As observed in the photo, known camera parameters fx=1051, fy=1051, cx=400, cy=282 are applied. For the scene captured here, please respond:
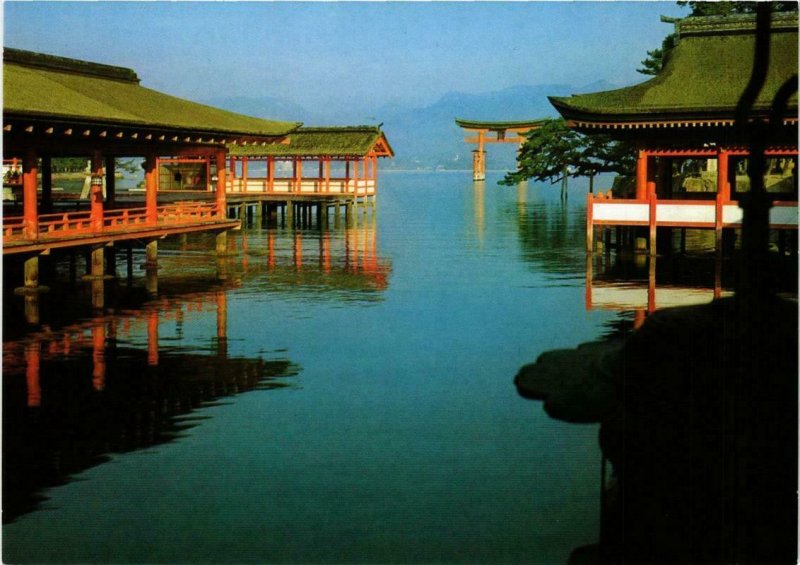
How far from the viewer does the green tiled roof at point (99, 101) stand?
23.3 metres

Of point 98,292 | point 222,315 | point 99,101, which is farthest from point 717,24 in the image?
point 98,292

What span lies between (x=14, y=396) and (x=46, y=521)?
484 cm

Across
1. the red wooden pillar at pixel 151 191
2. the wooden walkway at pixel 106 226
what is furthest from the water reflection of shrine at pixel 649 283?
the red wooden pillar at pixel 151 191

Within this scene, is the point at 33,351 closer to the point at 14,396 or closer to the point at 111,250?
the point at 14,396

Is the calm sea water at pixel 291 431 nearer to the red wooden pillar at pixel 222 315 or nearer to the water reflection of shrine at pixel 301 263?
the red wooden pillar at pixel 222 315

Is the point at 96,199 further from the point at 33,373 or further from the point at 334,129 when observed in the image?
the point at 334,129

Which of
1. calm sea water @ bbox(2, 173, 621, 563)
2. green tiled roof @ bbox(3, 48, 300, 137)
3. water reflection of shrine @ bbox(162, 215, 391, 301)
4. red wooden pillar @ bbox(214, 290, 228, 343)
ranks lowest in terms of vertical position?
calm sea water @ bbox(2, 173, 621, 563)

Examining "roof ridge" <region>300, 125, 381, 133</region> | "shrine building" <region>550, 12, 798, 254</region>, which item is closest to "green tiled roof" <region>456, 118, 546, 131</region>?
"roof ridge" <region>300, 125, 381, 133</region>

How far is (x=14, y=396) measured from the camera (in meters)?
13.8

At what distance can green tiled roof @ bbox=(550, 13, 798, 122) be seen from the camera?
2852 centimetres

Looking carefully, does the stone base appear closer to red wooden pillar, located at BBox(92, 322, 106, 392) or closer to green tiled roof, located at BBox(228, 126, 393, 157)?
red wooden pillar, located at BBox(92, 322, 106, 392)

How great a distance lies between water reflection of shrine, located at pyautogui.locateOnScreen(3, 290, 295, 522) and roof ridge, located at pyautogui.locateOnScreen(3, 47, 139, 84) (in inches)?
395

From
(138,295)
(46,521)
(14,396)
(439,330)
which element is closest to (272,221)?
(138,295)

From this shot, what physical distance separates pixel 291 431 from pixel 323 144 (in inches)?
1868
